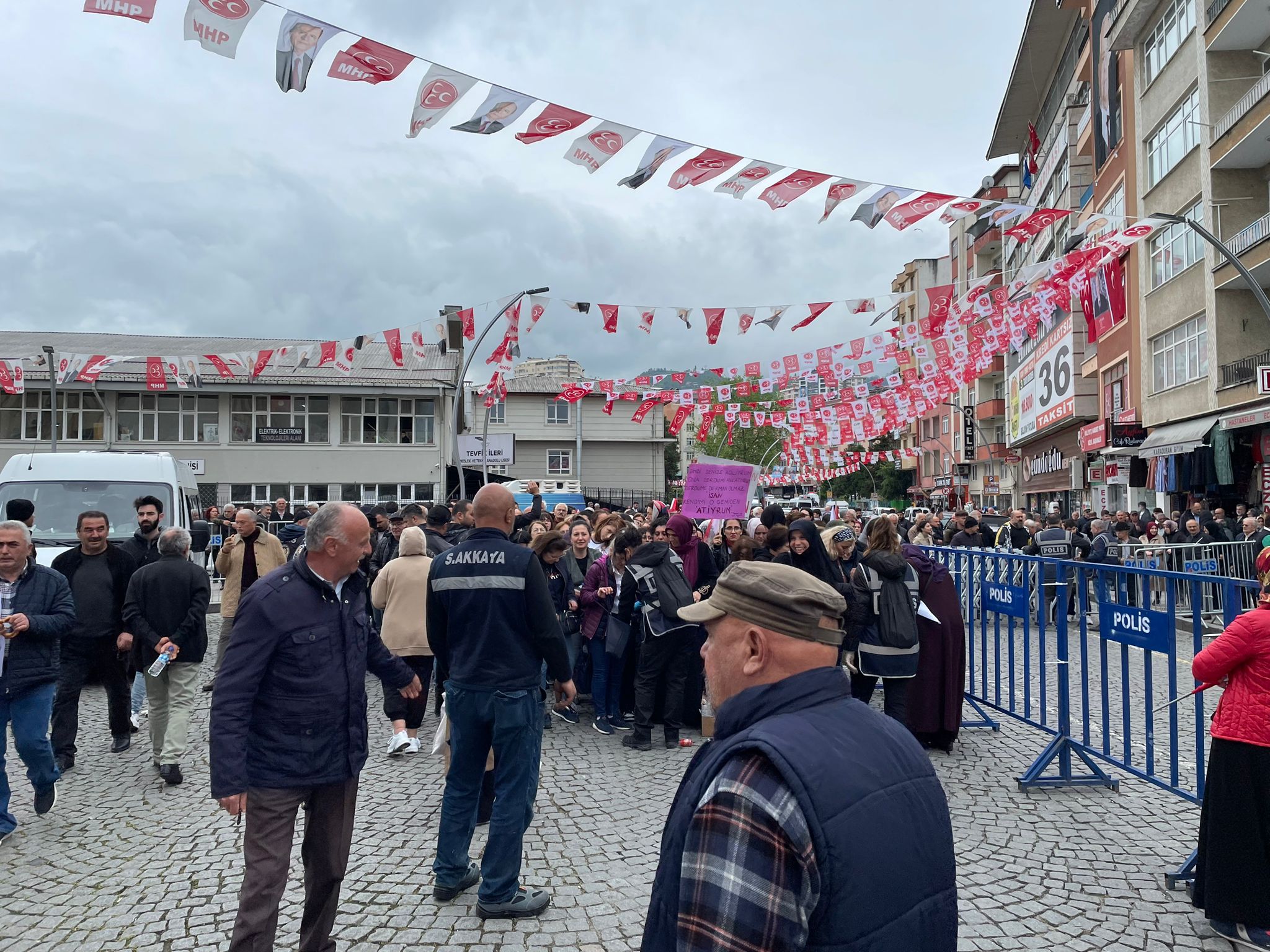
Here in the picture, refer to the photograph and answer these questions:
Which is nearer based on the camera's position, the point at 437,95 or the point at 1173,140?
the point at 437,95

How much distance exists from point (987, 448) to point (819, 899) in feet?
178

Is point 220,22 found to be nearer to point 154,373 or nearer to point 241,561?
point 241,561

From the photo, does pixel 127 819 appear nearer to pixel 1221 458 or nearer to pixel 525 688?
pixel 525 688

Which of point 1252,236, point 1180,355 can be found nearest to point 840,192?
point 1252,236

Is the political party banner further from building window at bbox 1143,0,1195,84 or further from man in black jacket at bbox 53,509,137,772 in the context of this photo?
building window at bbox 1143,0,1195,84

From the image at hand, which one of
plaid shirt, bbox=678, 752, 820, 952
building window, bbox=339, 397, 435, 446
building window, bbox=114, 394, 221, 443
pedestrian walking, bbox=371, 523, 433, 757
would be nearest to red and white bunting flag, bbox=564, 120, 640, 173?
pedestrian walking, bbox=371, 523, 433, 757

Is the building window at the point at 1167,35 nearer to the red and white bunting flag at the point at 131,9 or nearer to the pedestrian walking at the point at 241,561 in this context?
the red and white bunting flag at the point at 131,9

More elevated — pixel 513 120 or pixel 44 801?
pixel 513 120

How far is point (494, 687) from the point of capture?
442cm

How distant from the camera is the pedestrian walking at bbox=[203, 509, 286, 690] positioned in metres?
8.69

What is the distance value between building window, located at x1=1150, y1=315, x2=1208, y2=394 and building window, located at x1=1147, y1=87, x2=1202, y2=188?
171 inches

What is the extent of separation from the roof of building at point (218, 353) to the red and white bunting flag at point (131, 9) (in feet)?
101

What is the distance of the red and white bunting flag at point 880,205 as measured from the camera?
1030 centimetres

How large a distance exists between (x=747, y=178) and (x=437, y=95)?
365cm
